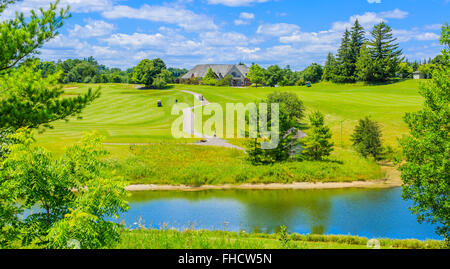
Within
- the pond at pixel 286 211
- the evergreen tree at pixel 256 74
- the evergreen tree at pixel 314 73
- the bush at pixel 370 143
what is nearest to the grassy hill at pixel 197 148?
the bush at pixel 370 143

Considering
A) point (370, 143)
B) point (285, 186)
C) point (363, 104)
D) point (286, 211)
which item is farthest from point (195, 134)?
point (363, 104)

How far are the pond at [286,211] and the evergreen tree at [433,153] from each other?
7166mm

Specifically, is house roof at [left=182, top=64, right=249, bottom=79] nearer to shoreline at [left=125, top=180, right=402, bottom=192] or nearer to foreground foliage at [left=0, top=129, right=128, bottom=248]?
shoreline at [left=125, top=180, right=402, bottom=192]

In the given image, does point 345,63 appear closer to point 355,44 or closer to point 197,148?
point 355,44

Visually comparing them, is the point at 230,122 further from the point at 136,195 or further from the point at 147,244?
the point at 147,244

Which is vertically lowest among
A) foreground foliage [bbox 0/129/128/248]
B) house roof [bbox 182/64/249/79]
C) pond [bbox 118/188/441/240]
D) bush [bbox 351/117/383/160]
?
pond [bbox 118/188/441/240]


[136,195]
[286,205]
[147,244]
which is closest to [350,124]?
[286,205]

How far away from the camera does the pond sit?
23.9m

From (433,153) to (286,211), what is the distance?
14544 millimetres

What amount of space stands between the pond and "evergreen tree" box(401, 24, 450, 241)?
7.17 meters

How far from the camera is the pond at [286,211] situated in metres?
23.9

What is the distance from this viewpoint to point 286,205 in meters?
29.7

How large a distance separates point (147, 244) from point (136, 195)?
20899mm

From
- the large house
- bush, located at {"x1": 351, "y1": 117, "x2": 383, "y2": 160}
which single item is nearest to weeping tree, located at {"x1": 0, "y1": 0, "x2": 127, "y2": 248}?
bush, located at {"x1": 351, "y1": 117, "x2": 383, "y2": 160}
